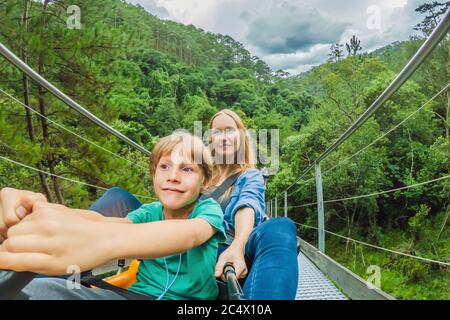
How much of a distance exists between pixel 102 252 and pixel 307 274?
1.77 meters

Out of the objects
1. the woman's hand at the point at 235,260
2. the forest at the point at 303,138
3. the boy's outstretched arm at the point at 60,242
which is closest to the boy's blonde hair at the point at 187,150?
the woman's hand at the point at 235,260

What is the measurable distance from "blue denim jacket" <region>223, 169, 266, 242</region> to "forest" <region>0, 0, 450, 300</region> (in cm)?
51

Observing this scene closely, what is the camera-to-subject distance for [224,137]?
3.51 ft

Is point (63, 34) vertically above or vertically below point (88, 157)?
above

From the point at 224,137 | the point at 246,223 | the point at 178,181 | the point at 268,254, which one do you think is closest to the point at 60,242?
the point at 178,181

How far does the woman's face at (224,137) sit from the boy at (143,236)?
1.53ft

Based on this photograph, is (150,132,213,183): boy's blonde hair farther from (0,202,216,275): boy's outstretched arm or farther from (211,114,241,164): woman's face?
(211,114,241,164): woman's face

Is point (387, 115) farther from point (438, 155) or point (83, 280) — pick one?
point (83, 280)

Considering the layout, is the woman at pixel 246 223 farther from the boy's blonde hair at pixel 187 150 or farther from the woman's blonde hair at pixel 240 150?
the boy's blonde hair at pixel 187 150

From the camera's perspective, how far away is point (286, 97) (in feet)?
114

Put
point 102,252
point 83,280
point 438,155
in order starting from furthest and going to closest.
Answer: point 438,155 → point 83,280 → point 102,252

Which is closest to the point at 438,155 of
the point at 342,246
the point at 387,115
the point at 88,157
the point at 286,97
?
the point at 387,115

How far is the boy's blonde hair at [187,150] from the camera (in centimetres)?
53

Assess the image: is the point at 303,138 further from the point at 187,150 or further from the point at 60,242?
the point at 60,242
